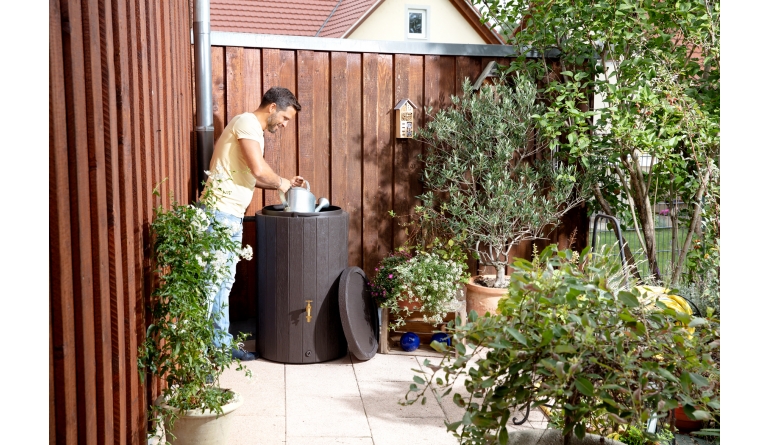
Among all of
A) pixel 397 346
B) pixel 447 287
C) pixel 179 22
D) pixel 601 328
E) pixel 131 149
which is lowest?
pixel 397 346

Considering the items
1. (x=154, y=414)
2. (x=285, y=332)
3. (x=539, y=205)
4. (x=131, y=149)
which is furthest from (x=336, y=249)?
(x=131, y=149)

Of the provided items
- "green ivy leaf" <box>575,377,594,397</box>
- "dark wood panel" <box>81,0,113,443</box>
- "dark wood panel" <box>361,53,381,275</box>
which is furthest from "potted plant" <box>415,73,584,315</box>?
"green ivy leaf" <box>575,377,594,397</box>

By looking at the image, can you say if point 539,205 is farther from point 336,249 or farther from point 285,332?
point 285,332

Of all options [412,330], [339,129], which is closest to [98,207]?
[412,330]

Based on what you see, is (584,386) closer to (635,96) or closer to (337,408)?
(337,408)

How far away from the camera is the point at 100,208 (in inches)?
86.0

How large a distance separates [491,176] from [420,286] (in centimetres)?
95

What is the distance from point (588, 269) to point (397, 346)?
136 inches

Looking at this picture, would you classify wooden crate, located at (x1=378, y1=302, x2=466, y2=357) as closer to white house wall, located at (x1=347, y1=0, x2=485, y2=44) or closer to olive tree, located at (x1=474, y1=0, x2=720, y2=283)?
olive tree, located at (x1=474, y1=0, x2=720, y2=283)

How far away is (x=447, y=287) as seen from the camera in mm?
5125

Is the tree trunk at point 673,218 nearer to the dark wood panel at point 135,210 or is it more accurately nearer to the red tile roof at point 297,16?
the dark wood panel at point 135,210

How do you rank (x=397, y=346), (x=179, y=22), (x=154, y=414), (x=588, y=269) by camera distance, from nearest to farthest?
1. (x=588, y=269)
2. (x=154, y=414)
3. (x=179, y=22)
4. (x=397, y=346)

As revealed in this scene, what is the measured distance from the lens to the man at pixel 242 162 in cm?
475
